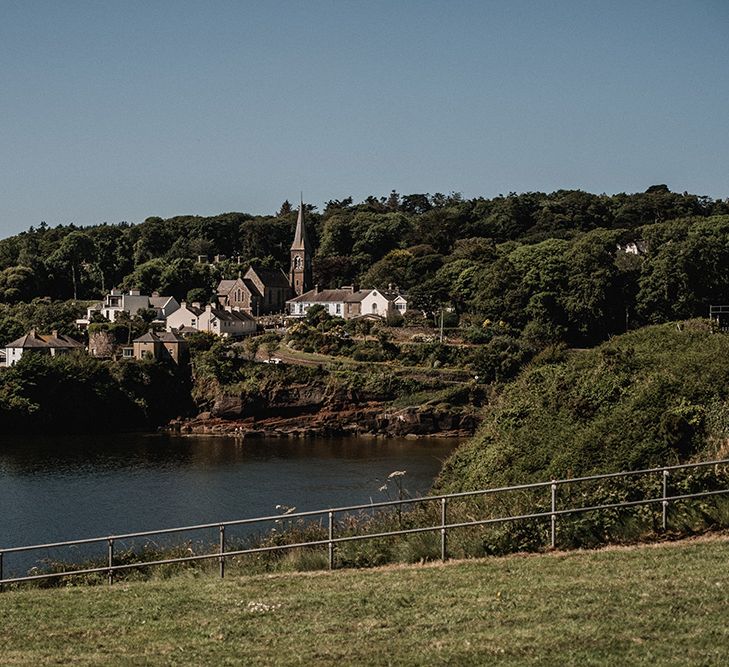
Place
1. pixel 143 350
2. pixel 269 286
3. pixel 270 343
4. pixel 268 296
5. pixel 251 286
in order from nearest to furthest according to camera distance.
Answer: pixel 143 350
pixel 270 343
pixel 251 286
pixel 268 296
pixel 269 286

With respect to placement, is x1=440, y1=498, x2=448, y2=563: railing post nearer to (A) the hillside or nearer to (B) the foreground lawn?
(B) the foreground lawn

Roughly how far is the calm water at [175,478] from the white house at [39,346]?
15495 millimetres

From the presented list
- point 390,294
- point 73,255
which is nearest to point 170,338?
point 390,294

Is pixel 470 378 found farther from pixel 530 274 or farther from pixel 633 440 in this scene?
pixel 633 440

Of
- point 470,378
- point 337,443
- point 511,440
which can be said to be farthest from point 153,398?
point 511,440

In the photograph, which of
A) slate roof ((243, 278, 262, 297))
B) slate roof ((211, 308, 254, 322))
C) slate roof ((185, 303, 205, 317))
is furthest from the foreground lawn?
slate roof ((243, 278, 262, 297))

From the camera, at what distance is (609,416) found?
805 inches

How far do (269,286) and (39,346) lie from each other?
30.5 meters

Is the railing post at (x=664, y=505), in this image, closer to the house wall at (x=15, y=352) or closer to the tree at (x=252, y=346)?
the tree at (x=252, y=346)

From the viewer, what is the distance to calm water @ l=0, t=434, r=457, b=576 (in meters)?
38.3

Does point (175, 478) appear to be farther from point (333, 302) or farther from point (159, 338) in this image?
point (333, 302)

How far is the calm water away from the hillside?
12.9 meters

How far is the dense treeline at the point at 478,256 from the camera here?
78.2 metres

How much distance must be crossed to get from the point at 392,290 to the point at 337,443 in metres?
33.8
